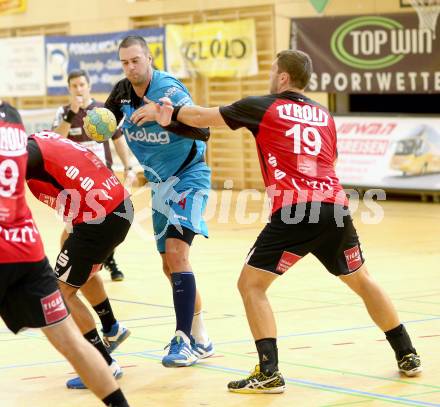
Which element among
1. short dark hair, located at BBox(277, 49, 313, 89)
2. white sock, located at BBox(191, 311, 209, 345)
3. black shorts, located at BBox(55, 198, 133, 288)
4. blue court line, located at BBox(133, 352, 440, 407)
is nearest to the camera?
blue court line, located at BBox(133, 352, 440, 407)

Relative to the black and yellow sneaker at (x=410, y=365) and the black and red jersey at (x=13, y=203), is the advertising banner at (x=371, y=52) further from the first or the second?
the black and red jersey at (x=13, y=203)

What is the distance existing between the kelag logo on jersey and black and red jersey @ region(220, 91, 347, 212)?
1.04 m

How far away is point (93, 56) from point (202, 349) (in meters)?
17.1

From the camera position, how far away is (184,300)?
702 cm

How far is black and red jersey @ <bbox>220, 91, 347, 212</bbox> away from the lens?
619 centimetres

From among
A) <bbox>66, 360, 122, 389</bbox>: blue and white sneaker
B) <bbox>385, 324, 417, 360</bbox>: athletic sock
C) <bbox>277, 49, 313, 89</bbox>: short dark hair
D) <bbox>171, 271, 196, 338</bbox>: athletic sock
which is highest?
<bbox>277, 49, 313, 89</bbox>: short dark hair

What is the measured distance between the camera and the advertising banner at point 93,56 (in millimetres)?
21891

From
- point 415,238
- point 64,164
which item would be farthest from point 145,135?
point 415,238

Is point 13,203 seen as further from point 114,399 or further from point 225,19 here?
point 225,19

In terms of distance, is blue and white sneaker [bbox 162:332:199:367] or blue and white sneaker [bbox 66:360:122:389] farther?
blue and white sneaker [bbox 162:332:199:367]

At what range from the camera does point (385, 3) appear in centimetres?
1838

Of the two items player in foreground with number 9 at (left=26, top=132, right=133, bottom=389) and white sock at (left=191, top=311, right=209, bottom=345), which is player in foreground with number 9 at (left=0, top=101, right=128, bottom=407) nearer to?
player in foreground with number 9 at (left=26, top=132, right=133, bottom=389)

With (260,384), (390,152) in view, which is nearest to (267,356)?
(260,384)

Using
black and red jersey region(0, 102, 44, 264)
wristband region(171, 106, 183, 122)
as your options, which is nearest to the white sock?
wristband region(171, 106, 183, 122)
